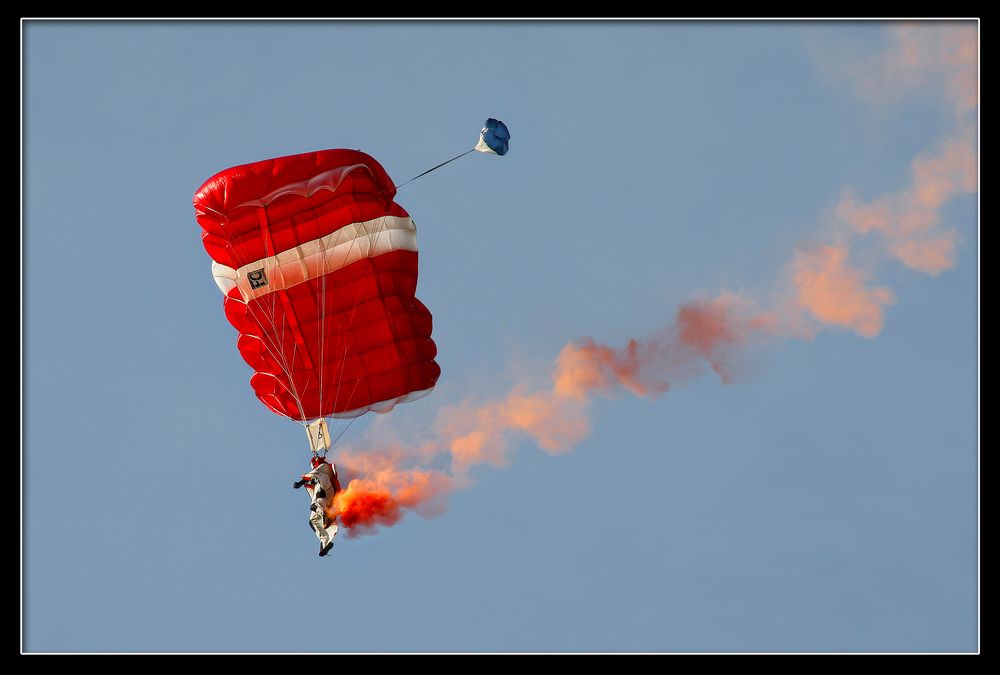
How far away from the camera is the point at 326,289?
38.5m

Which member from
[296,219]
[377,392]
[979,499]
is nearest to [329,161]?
[296,219]

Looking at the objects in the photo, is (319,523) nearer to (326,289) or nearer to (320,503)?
(320,503)

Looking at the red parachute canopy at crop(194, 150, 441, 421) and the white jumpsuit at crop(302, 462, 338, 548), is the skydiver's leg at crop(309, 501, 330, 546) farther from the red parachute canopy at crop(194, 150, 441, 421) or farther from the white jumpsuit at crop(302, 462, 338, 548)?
the red parachute canopy at crop(194, 150, 441, 421)

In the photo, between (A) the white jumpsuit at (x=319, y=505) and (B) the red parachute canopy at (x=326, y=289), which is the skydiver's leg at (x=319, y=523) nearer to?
(A) the white jumpsuit at (x=319, y=505)

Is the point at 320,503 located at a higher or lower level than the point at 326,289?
lower

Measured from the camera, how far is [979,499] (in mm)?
36250

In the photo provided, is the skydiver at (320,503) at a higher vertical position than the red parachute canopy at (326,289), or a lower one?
lower

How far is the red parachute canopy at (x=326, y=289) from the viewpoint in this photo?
125 feet

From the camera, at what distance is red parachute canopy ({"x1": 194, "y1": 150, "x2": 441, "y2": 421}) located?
38.0m

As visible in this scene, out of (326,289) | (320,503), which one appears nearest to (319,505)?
(320,503)

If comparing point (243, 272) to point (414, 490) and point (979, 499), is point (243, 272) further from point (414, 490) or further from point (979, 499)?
point (979, 499)

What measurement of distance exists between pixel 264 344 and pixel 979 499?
390 inches

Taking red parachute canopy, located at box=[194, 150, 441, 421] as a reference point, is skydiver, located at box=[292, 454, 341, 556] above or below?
below

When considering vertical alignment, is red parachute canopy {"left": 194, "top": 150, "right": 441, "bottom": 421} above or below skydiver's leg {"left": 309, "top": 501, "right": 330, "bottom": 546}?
above
